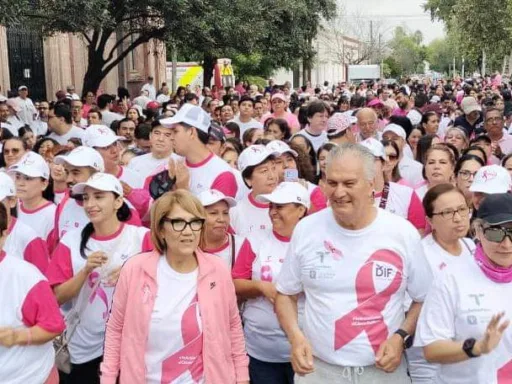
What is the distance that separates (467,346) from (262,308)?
160cm

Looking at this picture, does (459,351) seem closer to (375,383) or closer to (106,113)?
(375,383)

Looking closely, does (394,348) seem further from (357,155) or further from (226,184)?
(226,184)

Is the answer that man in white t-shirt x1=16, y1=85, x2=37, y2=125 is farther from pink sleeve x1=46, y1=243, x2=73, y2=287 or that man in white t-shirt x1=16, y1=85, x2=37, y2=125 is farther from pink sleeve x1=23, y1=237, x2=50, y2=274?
pink sleeve x1=46, y1=243, x2=73, y2=287

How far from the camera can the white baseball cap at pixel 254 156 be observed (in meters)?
5.18

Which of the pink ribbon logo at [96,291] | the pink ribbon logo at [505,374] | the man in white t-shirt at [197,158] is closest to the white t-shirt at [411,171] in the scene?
the man in white t-shirt at [197,158]

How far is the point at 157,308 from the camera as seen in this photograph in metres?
3.62

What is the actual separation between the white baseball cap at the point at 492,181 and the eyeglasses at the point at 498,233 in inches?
68.3

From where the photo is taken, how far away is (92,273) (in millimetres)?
4414

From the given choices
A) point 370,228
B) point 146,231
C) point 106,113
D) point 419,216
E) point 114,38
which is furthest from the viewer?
point 114,38

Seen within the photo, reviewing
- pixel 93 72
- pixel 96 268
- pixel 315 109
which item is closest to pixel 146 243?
pixel 96 268

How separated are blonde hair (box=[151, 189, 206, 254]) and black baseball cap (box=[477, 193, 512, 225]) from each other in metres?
1.32

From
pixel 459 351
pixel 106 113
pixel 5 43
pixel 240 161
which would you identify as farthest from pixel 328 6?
pixel 459 351

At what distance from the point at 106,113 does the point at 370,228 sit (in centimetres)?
1048

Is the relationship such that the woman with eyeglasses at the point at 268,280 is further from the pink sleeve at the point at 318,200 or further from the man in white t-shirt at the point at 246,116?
the man in white t-shirt at the point at 246,116
